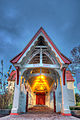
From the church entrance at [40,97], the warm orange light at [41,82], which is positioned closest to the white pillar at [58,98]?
the warm orange light at [41,82]

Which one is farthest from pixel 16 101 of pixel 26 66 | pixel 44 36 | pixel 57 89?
pixel 44 36

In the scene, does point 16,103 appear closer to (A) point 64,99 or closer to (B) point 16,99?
(B) point 16,99

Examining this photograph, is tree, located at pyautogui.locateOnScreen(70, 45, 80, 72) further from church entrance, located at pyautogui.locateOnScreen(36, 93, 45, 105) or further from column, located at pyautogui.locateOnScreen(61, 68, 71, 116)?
church entrance, located at pyautogui.locateOnScreen(36, 93, 45, 105)

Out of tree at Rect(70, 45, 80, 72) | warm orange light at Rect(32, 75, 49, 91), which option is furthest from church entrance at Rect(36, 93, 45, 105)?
tree at Rect(70, 45, 80, 72)

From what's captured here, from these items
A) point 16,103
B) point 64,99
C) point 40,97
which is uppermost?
point 64,99

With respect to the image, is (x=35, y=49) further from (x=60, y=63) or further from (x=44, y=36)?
(x=60, y=63)

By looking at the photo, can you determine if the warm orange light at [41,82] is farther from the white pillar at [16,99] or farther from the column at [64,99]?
the white pillar at [16,99]

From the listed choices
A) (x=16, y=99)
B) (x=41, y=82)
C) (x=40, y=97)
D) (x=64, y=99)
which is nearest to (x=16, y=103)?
(x=16, y=99)

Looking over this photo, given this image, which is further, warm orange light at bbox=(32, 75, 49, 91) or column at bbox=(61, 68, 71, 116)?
warm orange light at bbox=(32, 75, 49, 91)

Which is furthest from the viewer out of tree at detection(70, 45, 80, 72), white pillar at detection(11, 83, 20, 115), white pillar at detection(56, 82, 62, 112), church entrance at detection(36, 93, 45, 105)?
church entrance at detection(36, 93, 45, 105)

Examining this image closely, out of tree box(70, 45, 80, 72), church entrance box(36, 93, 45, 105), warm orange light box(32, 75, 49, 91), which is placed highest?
tree box(70, 45, 80, 72)

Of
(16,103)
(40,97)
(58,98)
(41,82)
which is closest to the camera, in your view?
(16,103)

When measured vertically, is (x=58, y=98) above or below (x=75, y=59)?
below

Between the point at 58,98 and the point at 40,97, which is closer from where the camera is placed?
the point at 58,98
